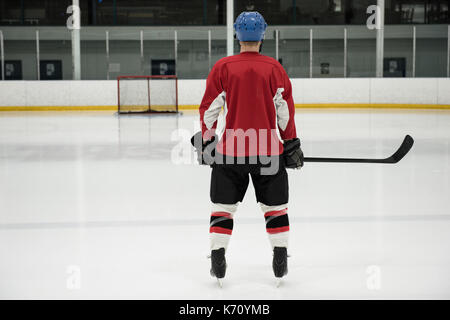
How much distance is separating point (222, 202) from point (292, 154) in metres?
0.41

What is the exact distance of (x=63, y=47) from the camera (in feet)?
75.7

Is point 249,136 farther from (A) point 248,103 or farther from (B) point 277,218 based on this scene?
(B) point 277,218

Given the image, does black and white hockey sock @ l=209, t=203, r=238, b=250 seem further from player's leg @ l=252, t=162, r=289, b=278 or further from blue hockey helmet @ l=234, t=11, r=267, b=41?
blue hockey helmet @ l=234, t=11, r=267, b=41

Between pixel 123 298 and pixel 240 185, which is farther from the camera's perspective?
pixel 240 185

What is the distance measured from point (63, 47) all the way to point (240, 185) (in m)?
21.4

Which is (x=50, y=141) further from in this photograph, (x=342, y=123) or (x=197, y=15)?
(x=197, y=15)

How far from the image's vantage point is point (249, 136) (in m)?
2.89

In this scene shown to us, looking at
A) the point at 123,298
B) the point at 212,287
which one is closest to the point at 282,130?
the point at 212,287

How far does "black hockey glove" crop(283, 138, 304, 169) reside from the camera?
2.98m

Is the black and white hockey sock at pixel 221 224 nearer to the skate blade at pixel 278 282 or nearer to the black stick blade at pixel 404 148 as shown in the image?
the skate blade at pixel 278 282

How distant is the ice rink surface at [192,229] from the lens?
300 centimetres

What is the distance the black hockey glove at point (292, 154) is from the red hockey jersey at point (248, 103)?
0.06 m

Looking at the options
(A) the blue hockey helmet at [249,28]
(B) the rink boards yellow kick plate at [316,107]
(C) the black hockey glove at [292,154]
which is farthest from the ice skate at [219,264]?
(B) the rink boards yellow kick plate at [316,107]
